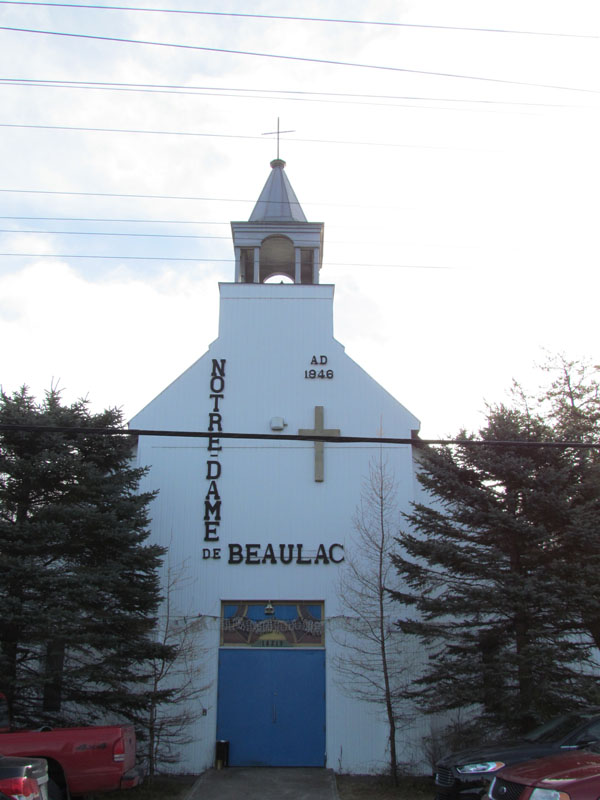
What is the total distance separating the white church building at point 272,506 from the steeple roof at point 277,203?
2.50ft

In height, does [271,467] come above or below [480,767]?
above

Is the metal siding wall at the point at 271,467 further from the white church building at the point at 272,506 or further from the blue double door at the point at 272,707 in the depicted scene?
the blue double door at the point at 272,707

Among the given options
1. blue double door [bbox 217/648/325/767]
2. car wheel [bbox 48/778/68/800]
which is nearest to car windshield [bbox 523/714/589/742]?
blue double door [bbox 217/648/325/767]

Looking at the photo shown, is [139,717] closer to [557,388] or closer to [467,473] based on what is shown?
[467,473]

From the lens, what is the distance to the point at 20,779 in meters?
7.14

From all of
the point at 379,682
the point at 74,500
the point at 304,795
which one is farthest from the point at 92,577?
the point at 379,682

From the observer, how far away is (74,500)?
48.8 ft

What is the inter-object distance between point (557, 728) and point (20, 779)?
7908 millimetres

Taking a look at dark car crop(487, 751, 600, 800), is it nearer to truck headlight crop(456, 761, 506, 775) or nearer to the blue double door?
truck headlight crop(456, 761, 506, 775)

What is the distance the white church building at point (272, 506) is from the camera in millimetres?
15898

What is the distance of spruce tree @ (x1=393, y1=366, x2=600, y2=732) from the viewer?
12.9 meters

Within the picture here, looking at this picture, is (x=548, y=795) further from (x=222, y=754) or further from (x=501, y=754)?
(x=222, y=754)

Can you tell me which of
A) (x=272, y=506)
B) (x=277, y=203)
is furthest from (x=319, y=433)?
(x=277, y=203)

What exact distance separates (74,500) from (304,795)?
748cm
